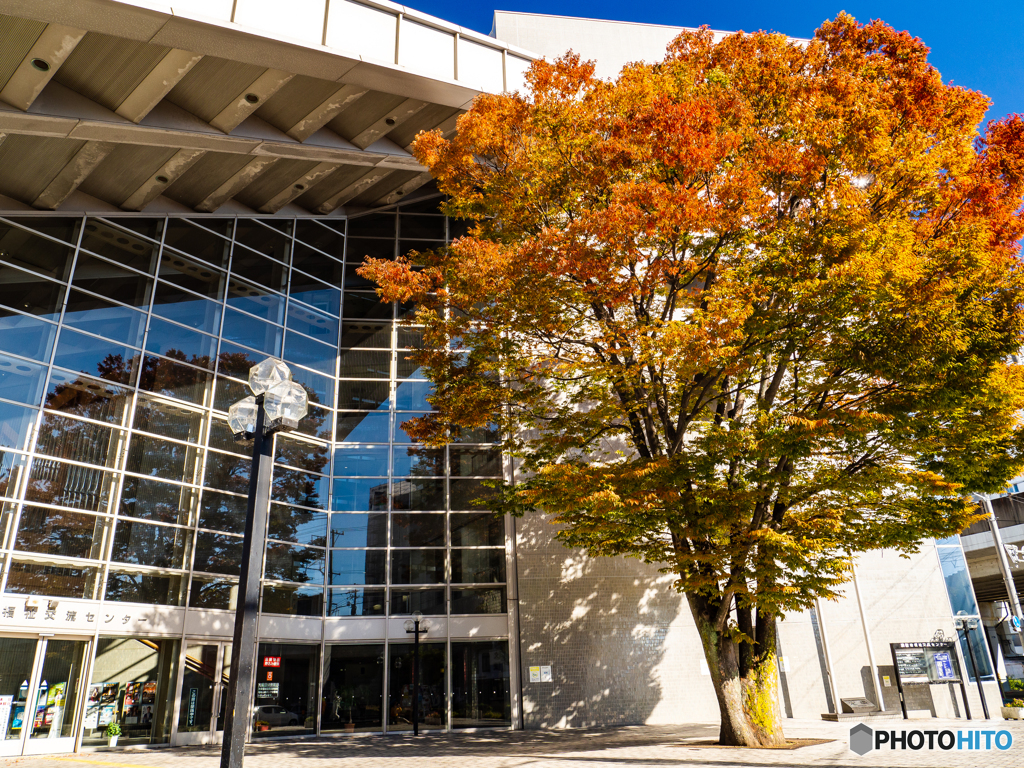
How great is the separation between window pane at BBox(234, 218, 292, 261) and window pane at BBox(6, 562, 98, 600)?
8.66 meters

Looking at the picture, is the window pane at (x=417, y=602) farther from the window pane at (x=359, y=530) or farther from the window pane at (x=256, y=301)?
the window pane at (x=256, y=301)

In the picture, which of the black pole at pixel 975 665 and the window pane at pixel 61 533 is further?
the black pole at pixel 975 665

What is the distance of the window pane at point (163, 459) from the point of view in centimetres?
1512

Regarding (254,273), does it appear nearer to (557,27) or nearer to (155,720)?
(155,720)

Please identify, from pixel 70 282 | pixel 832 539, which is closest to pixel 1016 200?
pixel 832 539

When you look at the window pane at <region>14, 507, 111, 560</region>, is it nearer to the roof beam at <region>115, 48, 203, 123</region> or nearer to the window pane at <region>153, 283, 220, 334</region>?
the window pane at <region>153, 283, 220, 334</region>

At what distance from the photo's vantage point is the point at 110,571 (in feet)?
46.4

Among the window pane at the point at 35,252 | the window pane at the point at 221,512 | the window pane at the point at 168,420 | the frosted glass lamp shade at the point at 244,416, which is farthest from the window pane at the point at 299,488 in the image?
the frosted glass lamp shade at the point at 244,416

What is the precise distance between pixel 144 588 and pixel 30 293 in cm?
658

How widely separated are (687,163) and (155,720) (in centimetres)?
1499

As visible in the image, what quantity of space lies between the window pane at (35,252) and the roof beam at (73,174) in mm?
491

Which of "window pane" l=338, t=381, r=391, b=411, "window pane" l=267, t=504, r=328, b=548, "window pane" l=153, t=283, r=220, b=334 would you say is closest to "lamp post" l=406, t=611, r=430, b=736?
"window pane" l=267, t=504, r=328, b=548

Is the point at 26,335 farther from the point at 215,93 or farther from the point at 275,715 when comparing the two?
the point at 275,715

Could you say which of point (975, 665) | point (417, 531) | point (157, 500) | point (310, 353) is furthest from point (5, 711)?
point (975, 665)
